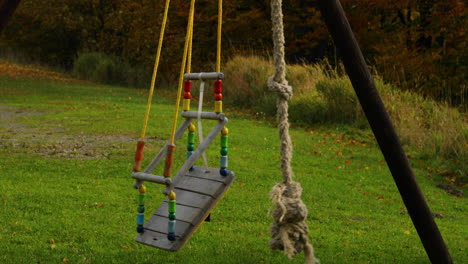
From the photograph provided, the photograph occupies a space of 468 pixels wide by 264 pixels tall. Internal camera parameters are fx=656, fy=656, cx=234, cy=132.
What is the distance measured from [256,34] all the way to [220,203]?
694 inches

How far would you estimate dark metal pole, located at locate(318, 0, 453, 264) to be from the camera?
3836 mm

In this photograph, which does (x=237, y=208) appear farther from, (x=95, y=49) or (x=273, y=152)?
(x=95, y=49)

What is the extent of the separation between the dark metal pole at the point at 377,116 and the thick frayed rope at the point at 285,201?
1.26 ft

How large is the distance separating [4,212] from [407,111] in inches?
337

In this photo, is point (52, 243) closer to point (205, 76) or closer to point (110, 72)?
point (205, 76)

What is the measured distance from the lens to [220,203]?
23.9 feet

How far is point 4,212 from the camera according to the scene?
21.3 feet

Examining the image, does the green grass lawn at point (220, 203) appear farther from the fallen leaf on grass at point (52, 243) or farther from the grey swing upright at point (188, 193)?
the grey swing upright at point (188, 193)

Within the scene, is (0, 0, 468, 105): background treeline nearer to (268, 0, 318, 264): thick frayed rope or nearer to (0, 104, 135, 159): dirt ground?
(0, 104, 135, 159): dirt ground

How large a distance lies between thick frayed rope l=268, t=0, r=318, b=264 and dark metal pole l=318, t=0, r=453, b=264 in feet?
1.26

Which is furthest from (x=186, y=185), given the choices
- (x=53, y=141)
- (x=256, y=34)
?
(x=256, y=34)

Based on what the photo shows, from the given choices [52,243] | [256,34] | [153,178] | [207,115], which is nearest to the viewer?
[153,178]

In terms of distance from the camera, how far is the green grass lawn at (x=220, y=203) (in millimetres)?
5582

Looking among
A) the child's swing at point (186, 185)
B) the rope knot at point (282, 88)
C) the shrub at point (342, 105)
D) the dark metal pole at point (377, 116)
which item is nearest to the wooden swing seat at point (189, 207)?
the child's swing at point (186, 185)
